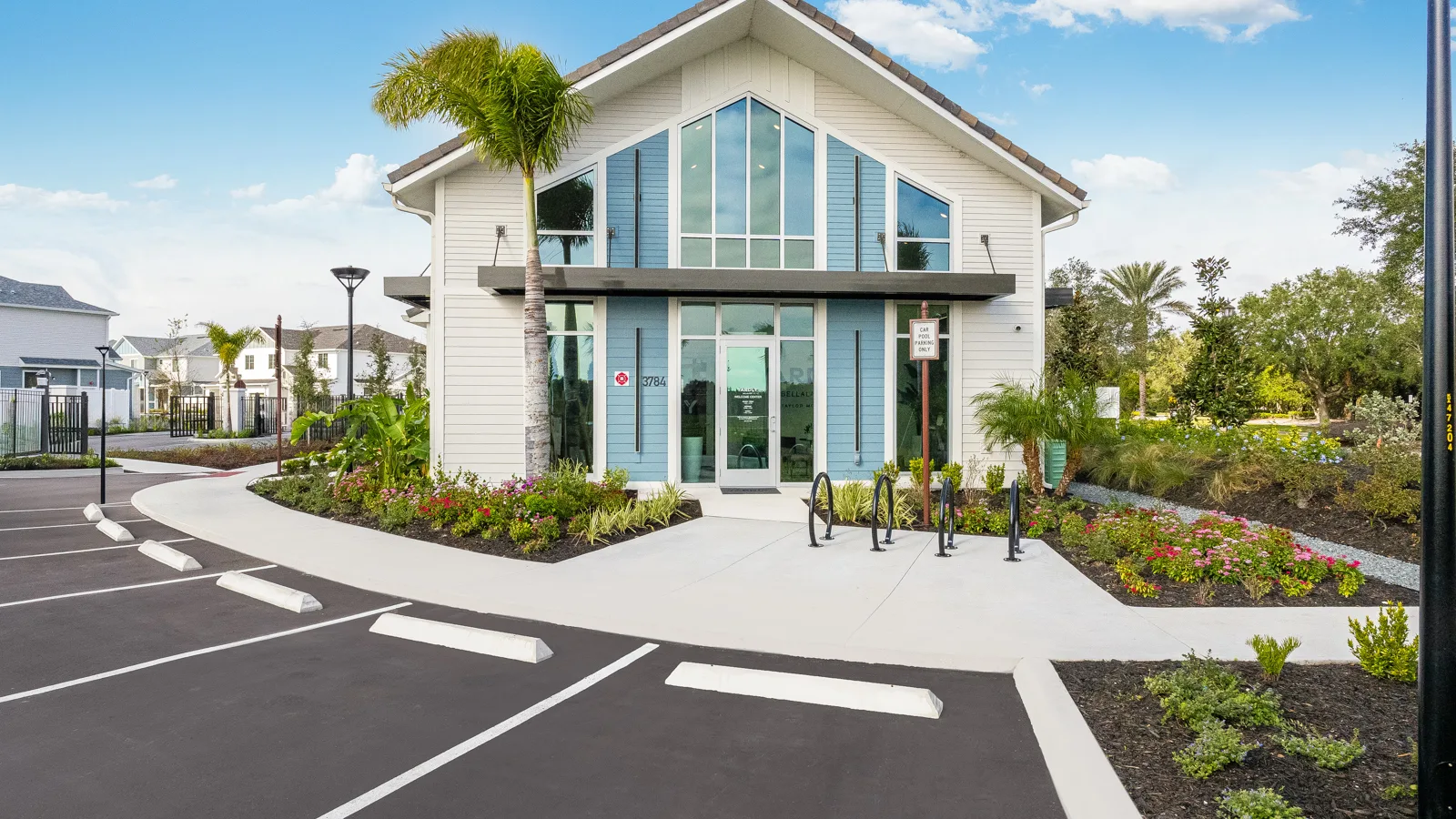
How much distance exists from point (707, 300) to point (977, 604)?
7.32 meters

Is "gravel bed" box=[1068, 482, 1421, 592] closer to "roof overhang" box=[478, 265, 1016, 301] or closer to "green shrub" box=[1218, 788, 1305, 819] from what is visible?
"roof overhang" box=[478, 265, 1016, 301]

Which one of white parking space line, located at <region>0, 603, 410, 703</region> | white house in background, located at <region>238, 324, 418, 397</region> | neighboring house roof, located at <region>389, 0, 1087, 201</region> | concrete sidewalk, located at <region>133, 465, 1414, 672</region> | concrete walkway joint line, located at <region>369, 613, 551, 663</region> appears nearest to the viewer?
white parking space line, located at <region>0, 603, 410, 703</region>

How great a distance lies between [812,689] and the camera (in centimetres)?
445

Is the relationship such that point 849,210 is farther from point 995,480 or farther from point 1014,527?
point 1014,527

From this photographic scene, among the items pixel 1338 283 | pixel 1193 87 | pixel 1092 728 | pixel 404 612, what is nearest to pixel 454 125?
pixel 404 612

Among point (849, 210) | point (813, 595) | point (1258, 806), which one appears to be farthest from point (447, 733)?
point (849, 210)

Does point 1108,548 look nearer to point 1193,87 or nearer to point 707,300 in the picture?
point 707,300

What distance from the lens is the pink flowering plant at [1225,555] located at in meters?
6.59

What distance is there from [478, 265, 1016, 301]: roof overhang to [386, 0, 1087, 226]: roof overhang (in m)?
1.92

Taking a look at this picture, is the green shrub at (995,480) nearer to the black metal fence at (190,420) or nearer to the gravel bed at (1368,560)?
the gravel bed at (1368,560)

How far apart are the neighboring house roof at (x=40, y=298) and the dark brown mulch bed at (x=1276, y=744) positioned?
4533cm

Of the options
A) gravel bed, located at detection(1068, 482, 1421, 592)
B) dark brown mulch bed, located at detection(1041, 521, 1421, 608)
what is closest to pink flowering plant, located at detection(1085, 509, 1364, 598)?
dark brown mulch bed, located at detection(1041, 521, 1421, 608)

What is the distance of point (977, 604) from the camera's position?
20.5 ft

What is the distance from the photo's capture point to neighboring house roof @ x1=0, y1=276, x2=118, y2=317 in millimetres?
33750
